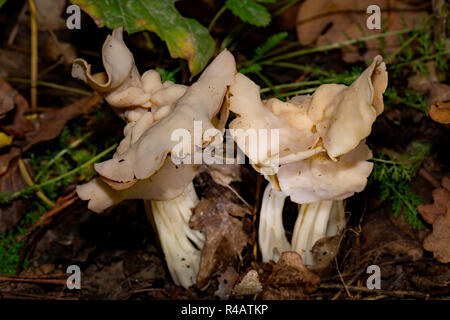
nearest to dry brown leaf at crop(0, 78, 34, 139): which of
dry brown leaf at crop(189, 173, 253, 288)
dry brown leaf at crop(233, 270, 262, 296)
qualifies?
dry brown leaf at crop(189, 173, 253, 288)

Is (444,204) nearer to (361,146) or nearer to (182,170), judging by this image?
(361,146)

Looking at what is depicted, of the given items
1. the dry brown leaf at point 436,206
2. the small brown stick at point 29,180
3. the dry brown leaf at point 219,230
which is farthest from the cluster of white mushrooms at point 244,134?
the small brown stick at point 29,180

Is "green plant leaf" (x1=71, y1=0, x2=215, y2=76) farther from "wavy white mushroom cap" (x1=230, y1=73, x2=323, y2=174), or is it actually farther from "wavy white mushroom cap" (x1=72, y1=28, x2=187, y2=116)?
"wavy white mushroom cap" (x1=230, y1=73, x2=323, y2=174)

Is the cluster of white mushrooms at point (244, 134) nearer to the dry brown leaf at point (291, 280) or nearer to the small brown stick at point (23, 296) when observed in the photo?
the dry brown leaf at point (291, 280)

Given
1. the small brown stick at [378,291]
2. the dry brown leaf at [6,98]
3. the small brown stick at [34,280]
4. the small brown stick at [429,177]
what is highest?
the dry brown leaf at [6,98]

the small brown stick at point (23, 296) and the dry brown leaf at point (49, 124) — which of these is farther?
the dry brown leaf at point (49, 124)

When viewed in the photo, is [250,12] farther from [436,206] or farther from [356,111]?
[436,206]

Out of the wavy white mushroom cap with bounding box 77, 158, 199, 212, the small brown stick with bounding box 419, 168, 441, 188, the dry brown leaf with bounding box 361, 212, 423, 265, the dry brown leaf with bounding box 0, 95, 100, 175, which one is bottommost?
the dry brown leaf with bounding box 361, 212, 423, 265
